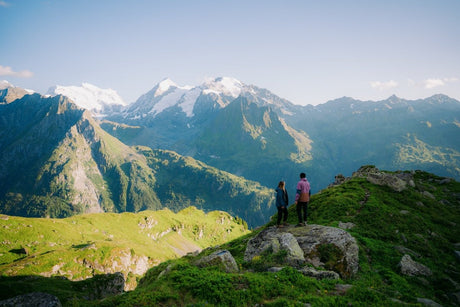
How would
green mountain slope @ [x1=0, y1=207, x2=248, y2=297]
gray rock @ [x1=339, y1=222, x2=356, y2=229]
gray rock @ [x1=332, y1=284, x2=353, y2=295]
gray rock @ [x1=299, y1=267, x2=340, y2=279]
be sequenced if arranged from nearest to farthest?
gray rock @ [x1=332, y1=284, x2=353, y2=295] → gray rock @ [x1=299, y1=267, x2=340, y2=279] → gray rock @ [x1=339, y1=222, x2=356, y2=229] → green mountain slope @ [x1=0, y1=207, x2=248, y2=297]

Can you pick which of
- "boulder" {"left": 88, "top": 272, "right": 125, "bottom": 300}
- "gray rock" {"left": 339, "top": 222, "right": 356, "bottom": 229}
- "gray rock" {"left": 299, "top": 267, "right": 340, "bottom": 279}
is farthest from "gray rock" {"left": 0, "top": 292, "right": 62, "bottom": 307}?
"gray rock" {"left": 339, "top": 222, "right": 356, "bottom": 229}

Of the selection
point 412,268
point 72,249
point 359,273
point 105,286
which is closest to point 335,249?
point 359,273

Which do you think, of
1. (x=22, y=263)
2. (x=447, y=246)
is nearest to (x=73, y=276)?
(x=22, y=263)

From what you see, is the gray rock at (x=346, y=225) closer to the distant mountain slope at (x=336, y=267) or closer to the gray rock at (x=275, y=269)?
the distant mountain slope at (x=336, y=267)

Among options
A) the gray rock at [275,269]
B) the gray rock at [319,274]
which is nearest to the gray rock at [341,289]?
the gray rock at [319,274]

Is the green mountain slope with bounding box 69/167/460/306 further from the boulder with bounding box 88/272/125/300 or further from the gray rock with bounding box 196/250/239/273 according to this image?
the boulder with bounding box 88/272/125/300

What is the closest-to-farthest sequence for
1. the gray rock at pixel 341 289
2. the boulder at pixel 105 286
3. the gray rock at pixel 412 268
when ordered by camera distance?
the gray rock at pixel 341 289
the gray rock at pixel 412 268
the boulder at pixel 105 286

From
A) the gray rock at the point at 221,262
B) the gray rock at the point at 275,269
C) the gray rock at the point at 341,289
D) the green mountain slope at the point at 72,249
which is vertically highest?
the gray rock at the point at 221,262

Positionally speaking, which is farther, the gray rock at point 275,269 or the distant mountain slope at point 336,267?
the gray rock at point 275,269

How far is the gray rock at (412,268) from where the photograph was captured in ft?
70.3

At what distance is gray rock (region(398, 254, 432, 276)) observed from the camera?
21.4 metres

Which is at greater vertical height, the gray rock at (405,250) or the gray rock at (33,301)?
the gray rock at (33,301)

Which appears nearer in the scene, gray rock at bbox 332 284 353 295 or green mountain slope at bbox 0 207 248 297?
gray rock at bbox 332 284 353 295

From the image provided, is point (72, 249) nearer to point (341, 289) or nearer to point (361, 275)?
point (361, 275)
